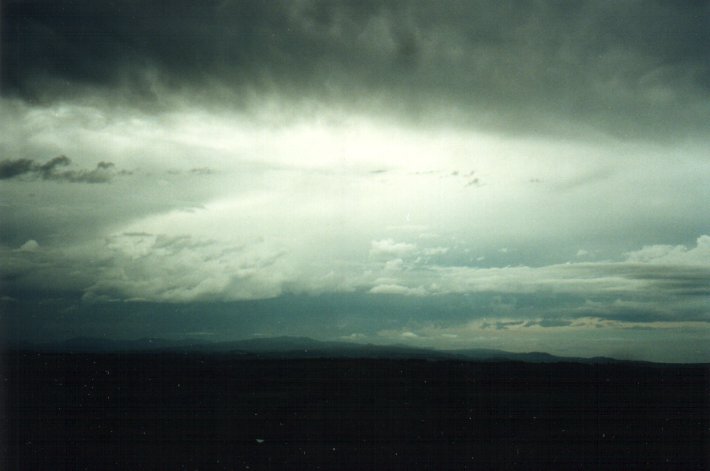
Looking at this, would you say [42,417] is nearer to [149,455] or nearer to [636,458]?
[149,455]

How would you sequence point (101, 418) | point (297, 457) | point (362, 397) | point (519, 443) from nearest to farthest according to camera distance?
1. point (297, 457)
2. point (519, 443)
3. point (101, 418)
4. point (362, 397)

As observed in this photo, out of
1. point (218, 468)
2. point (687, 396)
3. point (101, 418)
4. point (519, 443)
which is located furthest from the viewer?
point (687, 396)

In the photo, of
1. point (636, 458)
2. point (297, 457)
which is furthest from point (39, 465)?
point (636, 458)

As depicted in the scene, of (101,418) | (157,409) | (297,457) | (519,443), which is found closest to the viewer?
(297,457)

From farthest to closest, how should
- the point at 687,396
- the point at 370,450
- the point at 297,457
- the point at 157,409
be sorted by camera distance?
the point at 687,396, the point at 157,409, the point at 370,450, the point at 297,457

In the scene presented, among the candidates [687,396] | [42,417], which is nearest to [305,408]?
[42,417]

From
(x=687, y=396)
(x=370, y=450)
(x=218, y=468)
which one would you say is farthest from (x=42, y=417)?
(x=687, y=396)

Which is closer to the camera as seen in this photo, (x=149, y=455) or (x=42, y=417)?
(x=149, y=455)

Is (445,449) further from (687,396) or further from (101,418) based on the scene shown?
(687,396)

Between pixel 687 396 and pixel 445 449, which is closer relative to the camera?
pixel 445 449
